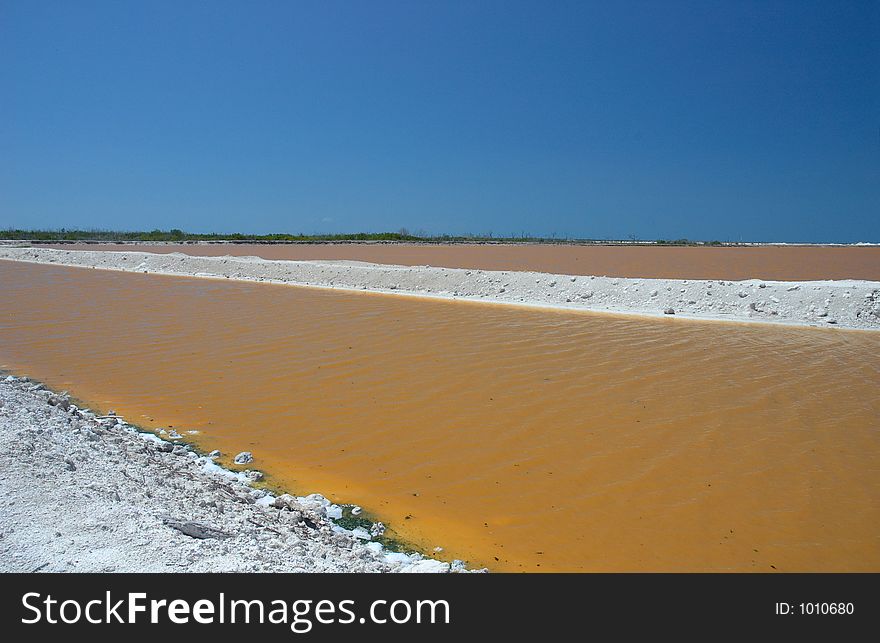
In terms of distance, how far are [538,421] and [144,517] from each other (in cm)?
397

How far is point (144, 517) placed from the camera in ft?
11.0

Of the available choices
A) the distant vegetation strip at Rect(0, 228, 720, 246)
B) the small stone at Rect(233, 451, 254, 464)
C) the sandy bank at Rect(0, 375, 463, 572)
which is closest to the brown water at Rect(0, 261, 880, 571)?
the small stone at Rect(233, 451, 254, 464)

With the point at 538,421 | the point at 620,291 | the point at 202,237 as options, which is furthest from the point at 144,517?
the point at 202,237

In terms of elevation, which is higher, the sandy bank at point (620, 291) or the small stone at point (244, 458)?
the sandy bank at point (620, 291)

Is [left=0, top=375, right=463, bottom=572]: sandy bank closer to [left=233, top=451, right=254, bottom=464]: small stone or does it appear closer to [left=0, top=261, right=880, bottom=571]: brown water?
[left=233, top=451, right=254, bottom=464]: small stone

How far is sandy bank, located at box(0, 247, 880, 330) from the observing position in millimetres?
13617

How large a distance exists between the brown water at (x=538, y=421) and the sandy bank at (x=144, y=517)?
1.59 feet

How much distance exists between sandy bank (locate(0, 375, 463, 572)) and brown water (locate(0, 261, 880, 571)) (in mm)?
484

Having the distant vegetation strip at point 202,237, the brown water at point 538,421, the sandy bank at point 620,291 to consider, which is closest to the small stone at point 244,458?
the brown water at point 538,421

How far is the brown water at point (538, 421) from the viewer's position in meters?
3.97

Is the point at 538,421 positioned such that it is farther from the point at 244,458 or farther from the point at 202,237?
the point at 202,237

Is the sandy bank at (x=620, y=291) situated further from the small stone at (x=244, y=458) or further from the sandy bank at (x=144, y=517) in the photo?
→ the sandy bank at (x=144, y=517)

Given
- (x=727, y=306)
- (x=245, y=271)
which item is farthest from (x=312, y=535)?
(x=245, y=271)

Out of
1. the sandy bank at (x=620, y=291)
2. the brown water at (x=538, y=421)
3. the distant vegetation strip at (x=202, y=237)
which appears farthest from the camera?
the distant vegetation strip at (x=202, y=237)
